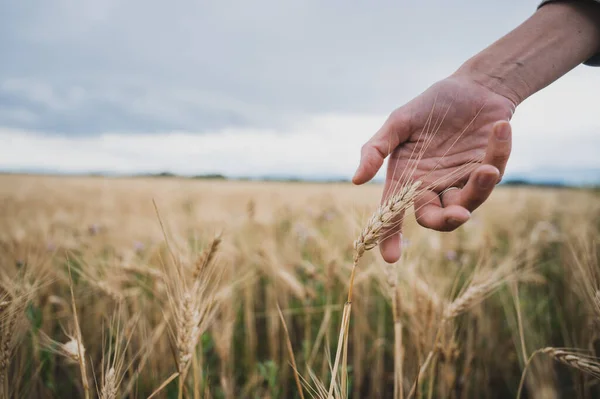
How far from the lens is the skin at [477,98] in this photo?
1.31m

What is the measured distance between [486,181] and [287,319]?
175 centimetres

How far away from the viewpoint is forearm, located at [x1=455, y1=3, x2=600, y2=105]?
1409mm

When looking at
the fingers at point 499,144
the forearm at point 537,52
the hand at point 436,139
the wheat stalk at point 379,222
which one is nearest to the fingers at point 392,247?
the hand at point 436,139

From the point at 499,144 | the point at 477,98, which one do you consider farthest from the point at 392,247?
the point at 477,98

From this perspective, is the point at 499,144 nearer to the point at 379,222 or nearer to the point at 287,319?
the point at 379,222

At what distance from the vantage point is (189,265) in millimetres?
1324

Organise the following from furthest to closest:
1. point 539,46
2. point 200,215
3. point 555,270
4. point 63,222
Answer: point 200,215 → point 63,222 → point 555,270 → point 539,46

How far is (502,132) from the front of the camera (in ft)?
3.24

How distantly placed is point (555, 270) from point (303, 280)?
7.43 feet

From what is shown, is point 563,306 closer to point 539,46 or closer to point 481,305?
point 481,305

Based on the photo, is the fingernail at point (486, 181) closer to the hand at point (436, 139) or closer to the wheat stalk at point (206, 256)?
the hand at point (436, 139)

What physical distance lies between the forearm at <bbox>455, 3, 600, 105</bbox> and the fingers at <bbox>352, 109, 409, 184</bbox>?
37 centimetres

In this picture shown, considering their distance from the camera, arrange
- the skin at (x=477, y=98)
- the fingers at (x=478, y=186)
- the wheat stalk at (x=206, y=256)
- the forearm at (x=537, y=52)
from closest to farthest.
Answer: the fingers at (x=478, y=186) < the wheat stalk at (x=206, y=256) < the skin at (x=477, y=98) < the forearm at (x=537, y=52)

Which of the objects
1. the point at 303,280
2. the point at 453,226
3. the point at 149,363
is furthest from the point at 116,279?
the point at 453,226
